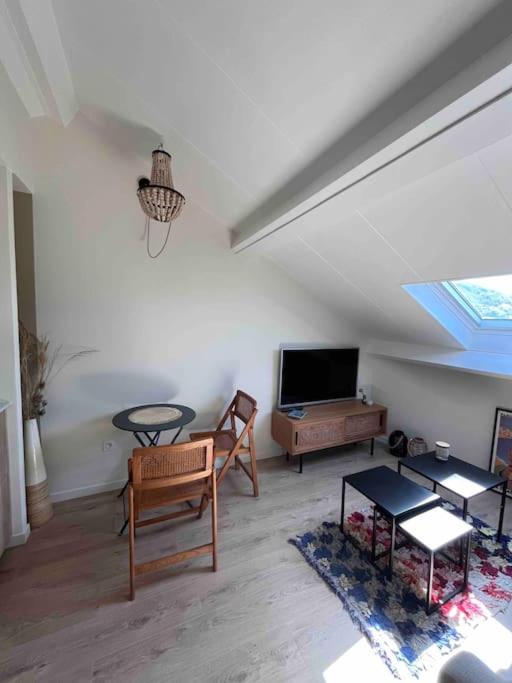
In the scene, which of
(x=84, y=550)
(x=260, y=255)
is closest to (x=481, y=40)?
(x=260, y=255)

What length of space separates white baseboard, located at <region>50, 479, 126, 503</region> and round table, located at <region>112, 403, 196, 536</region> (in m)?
0.08

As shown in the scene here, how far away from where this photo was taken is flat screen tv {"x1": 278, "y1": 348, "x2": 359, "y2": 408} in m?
3.15

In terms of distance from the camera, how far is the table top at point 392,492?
178 cm

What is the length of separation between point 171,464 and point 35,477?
4.05 feet

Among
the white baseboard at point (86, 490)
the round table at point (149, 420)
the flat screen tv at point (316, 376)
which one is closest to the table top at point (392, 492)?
the flat screen tv at point (316, 376)

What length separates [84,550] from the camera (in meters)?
1.95

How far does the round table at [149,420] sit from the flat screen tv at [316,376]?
3.86 ft

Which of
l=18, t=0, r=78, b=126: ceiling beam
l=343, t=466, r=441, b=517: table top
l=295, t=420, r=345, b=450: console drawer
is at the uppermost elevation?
l=18, t=0, r=78, b=126: ceiling beam

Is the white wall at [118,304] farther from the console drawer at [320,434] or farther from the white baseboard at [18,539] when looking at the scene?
the console drawer at [320,434]

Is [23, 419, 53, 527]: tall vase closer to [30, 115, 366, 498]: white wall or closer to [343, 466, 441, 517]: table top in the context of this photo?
[30, 115, 366, 498]: white wall

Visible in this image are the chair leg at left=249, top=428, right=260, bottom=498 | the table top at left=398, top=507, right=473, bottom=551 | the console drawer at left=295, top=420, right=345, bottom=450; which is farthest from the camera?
the console drawer at left=295, top=420, right=345, bottom=450

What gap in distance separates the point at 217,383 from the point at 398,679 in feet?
7.15

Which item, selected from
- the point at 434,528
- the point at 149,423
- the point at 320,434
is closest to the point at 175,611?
the point at 149,423

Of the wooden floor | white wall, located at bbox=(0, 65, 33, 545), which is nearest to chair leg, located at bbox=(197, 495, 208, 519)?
the wooden floor
